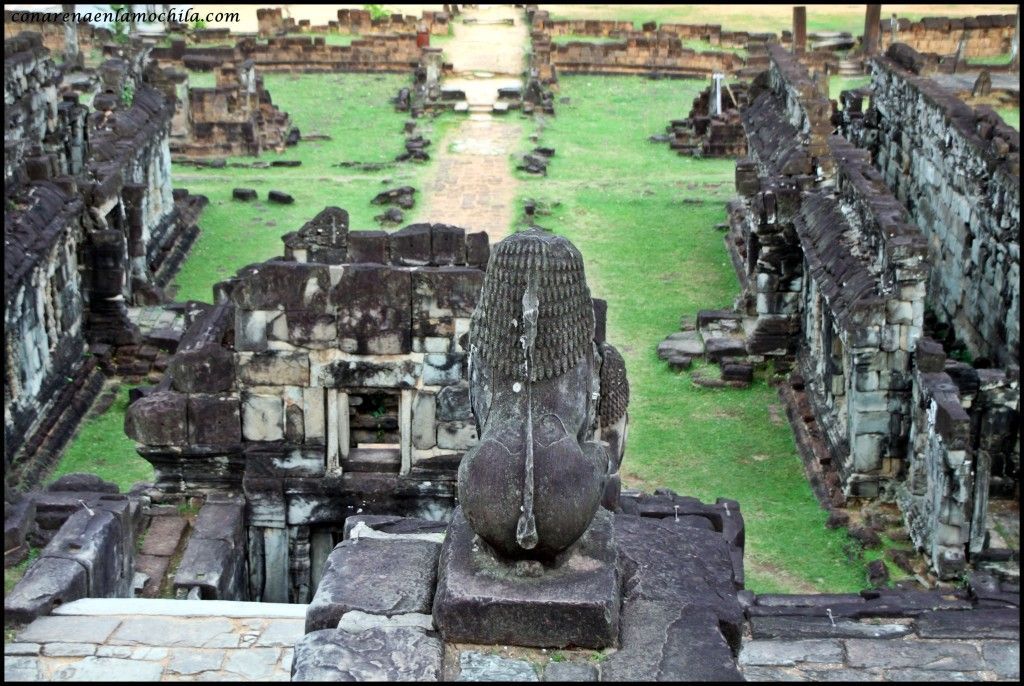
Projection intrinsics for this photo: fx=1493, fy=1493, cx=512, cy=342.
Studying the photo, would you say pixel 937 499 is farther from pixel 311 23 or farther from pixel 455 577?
pixel 311 23

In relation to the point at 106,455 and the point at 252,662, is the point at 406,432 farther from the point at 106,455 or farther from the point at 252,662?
the point at 106,455

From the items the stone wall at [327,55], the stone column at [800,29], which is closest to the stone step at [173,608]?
the stone wall at [327,55]

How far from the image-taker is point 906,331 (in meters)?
15.4

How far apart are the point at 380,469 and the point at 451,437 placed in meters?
0.72

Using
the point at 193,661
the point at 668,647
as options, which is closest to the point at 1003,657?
the point at 668,647

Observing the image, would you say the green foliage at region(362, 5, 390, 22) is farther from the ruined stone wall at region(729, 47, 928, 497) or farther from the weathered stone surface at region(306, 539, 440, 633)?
the weathered stone surface at region(306, 539, 440, 633)

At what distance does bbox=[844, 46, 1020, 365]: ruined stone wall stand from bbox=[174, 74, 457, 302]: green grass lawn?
8798 millimetres

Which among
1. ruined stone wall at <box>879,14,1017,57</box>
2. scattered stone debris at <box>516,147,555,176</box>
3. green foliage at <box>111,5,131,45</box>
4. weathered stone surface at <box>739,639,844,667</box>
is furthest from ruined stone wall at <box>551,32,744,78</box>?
weathered stone surface at <box>739,639,844,667</box>

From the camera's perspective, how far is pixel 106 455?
57.3ft

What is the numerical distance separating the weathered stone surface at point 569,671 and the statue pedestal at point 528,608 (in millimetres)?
149

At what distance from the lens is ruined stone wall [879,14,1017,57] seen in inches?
1692

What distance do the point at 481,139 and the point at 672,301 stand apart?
12.1 meters

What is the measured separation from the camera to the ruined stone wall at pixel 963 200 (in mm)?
18156

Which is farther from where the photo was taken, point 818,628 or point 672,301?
point 672,301
